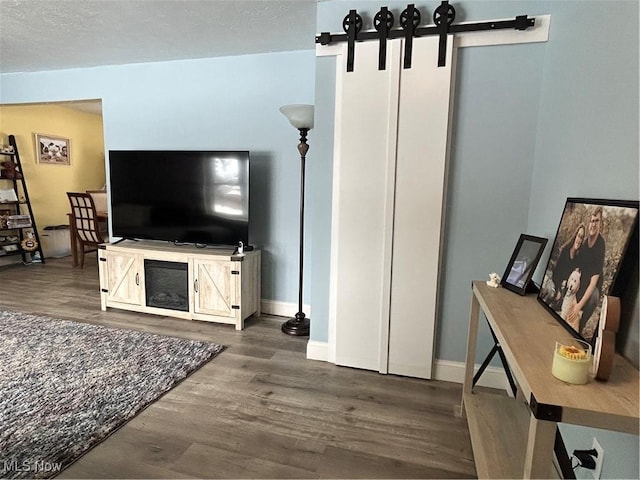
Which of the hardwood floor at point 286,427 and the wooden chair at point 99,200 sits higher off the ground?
the wooden chair at point 99,200

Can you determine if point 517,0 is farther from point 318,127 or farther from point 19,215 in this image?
point 19,215

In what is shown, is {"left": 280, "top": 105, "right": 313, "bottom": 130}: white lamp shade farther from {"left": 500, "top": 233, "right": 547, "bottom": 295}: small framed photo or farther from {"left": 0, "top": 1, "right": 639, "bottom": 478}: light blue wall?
{"left": 500, "top": 233, "right": 547, "bottom": 295}: small framed photo

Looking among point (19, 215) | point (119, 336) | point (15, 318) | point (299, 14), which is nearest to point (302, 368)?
point (119, 336)

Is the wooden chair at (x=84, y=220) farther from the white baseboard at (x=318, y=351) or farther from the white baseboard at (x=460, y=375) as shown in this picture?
the white baseboard at (x=460, y=375)

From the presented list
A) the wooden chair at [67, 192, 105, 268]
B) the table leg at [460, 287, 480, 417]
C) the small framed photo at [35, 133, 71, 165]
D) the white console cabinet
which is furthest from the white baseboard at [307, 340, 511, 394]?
the small framed photo at [35, 133, 71, 165]

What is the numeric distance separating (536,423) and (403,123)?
5.83ft

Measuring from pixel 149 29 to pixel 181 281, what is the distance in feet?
6.53

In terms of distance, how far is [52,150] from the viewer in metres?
5.72

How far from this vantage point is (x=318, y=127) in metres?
2.46

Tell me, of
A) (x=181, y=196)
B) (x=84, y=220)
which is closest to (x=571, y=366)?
(x=181, y=196)

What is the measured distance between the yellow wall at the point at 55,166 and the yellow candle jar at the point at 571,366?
20.7 ft

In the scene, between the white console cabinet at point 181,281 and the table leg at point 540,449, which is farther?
the white console cabinet at point 181,281

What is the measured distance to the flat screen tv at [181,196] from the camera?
3.22 metres

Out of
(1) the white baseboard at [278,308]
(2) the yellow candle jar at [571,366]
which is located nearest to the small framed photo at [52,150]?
(1) the white baseboard at [278,308]
